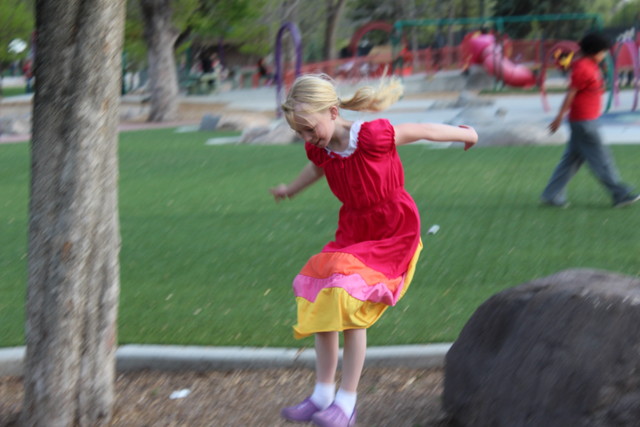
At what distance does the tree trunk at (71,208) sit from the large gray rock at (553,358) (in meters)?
1.49

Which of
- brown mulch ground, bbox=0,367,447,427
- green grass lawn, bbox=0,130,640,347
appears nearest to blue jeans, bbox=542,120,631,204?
green grass lawn, bbox=0,130,640,347

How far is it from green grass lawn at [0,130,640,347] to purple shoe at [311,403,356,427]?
932 millimetres

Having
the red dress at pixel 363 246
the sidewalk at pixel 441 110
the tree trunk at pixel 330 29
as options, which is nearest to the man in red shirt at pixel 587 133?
the sidewalk at pixel 441 110

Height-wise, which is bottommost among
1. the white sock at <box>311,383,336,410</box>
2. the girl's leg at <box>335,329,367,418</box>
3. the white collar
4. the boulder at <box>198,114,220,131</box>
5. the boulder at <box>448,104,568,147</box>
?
the boulder at <box>198,114,220,131</box>

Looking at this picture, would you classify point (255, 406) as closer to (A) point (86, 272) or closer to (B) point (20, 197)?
(A) point (86, 272)

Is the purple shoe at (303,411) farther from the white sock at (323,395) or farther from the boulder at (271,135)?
the boulder at (271,135)

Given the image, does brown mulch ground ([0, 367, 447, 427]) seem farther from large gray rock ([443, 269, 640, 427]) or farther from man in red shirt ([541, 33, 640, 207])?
man in red shirt ([541, 33, 640, 207])

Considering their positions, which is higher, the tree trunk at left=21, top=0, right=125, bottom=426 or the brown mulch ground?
the tree trunk at left=21, top=0, right=125, bottom=426

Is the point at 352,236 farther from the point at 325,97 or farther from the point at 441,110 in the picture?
the point at 441,110

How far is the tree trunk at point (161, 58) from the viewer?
78.8 ft

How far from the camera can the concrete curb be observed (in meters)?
4.33

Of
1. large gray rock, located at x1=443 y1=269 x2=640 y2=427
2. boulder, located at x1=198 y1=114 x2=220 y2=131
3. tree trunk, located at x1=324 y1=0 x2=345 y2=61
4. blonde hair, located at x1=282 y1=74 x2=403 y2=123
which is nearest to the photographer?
large gray rock, located at x1=443 y1=269 x2=640 y2=427

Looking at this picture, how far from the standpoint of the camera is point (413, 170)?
11.5 m

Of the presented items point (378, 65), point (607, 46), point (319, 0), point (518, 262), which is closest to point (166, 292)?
point (518, 262)
